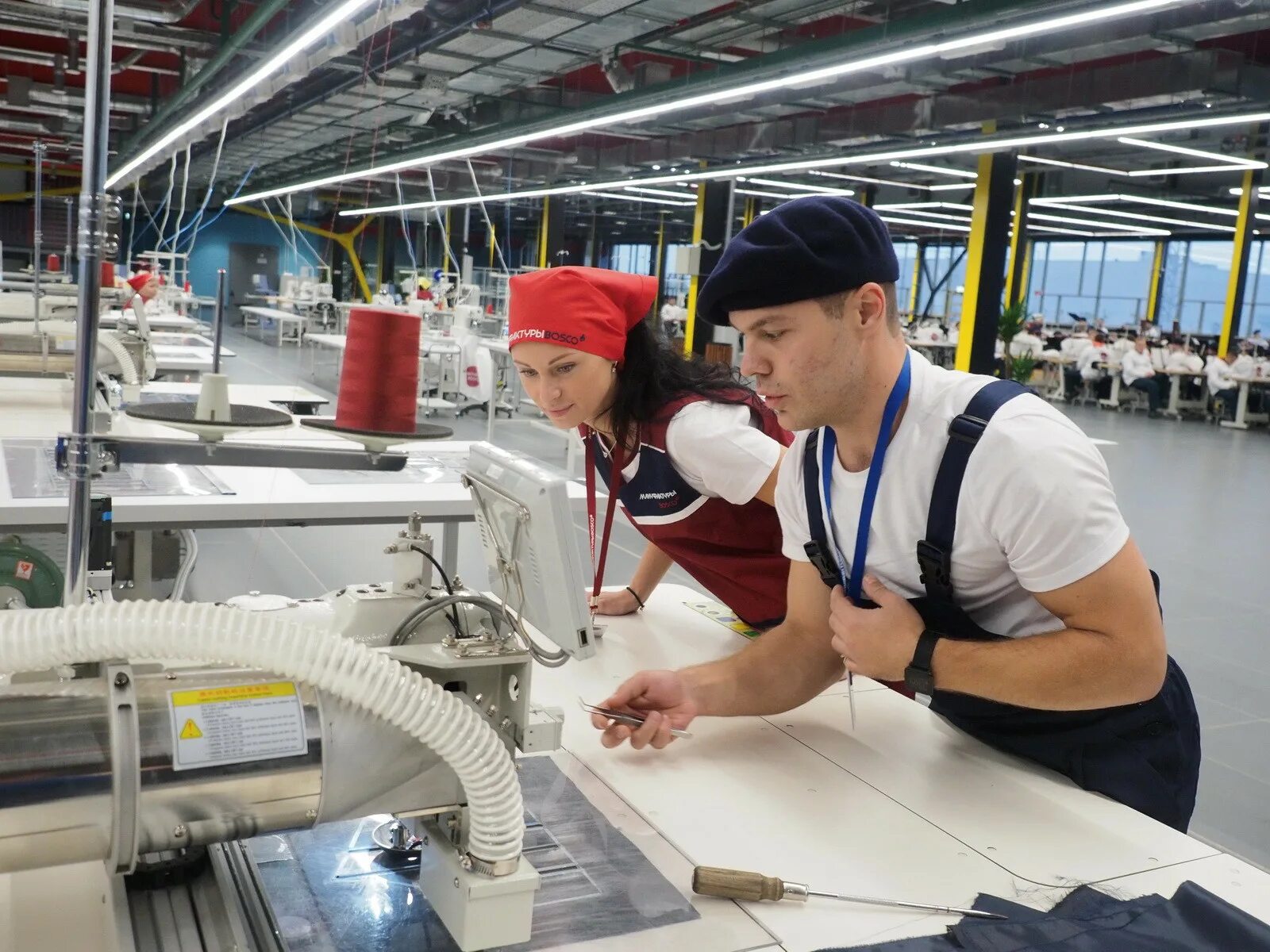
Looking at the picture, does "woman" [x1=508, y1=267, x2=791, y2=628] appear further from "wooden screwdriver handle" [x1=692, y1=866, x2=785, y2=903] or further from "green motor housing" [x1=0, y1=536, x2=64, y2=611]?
"green motor housing" [x1=0, y1=536, x2=64, y2=611]

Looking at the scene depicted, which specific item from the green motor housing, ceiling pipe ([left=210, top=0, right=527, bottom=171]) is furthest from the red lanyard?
ceiling pipe ([left=210, top=0, right=527, bottom=171])

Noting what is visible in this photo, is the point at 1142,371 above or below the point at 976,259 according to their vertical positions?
below

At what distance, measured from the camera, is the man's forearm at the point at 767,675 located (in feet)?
4.70

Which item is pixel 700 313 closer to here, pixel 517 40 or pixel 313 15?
pixel 313 15

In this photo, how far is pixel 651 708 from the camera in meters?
1.39

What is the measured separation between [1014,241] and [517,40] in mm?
10074

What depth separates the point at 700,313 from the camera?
130 cm

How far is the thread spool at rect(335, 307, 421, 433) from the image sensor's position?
1.36m

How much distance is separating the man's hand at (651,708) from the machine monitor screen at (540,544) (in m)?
0.27

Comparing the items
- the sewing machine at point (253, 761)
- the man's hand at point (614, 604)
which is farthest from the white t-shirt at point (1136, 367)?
the sewing machine at point (253, 761)

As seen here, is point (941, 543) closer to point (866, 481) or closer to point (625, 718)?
point (866, 481)

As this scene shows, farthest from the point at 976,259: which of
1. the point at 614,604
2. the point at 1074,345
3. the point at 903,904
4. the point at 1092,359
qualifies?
the point at 903,904

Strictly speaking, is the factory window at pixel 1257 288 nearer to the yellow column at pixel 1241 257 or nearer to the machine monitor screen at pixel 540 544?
the yellow column at pixel 1241 257

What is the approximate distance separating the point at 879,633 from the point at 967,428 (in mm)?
260
